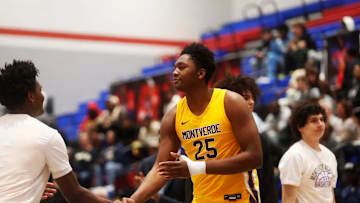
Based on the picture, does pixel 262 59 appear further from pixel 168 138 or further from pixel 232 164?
pixel 232 164

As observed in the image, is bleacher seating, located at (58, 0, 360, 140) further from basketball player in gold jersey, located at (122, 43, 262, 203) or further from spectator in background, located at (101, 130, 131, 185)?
basketball player in gold jersey, located at (122, 43, 262, 203)

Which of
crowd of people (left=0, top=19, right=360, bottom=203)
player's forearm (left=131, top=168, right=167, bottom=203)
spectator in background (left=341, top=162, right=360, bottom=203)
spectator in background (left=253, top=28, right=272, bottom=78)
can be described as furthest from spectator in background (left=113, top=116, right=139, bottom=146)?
player's forearm (left=131, top=168, right=167, bottom=203)

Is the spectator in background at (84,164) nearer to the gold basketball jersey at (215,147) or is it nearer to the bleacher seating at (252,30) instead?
the bleacher seating at (252,30)

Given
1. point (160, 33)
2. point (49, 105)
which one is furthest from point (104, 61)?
point (49, 105)

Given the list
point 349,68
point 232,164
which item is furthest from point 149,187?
point 349,68

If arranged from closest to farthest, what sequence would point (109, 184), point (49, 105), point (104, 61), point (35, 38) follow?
point (109, 184)
point (49, 105)
point (35, 38)
point (104, 61)

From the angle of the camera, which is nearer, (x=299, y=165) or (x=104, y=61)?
(x=299, y=165)

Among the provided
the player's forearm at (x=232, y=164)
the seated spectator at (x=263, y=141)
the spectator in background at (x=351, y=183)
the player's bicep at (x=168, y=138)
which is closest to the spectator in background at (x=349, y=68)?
the spectator in background at (x=351, y=183)

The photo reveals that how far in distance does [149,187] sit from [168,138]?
0.37 m

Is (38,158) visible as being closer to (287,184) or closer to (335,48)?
(287,184)

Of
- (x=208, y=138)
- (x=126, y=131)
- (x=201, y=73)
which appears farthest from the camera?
(x=126, y=131)

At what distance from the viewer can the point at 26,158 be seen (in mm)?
3229

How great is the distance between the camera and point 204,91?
371 centimetres

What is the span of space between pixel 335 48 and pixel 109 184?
214 inches
